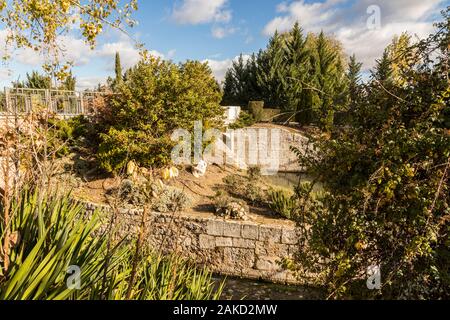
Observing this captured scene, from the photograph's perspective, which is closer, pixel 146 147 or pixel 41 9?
pixel 41 9

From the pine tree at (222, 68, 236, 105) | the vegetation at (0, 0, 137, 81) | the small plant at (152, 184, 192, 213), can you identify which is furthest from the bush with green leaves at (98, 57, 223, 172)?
the pine tree at (222, 68, 236, 105)

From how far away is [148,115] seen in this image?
9570 mm

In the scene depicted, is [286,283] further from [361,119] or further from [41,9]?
[41,9]

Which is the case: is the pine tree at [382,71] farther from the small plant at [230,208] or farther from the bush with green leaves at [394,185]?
the small plant at [230,208]

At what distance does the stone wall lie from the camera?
21.4 ft

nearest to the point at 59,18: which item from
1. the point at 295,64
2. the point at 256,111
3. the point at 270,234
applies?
the point at 270,234

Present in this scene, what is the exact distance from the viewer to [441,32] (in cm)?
241

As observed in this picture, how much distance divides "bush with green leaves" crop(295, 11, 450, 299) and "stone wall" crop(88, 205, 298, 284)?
3829mm

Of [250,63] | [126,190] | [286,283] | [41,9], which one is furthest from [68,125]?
[250,63]

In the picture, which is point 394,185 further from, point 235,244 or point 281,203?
point 281,203

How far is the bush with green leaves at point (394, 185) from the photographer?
228 centimetres

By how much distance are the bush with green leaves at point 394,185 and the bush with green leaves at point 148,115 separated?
705 cm
